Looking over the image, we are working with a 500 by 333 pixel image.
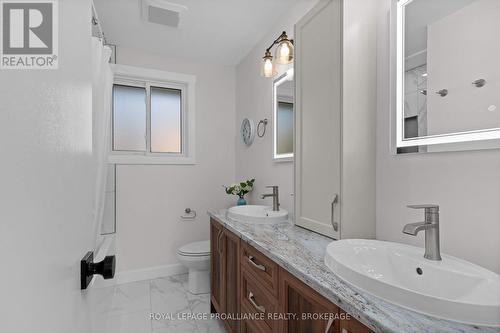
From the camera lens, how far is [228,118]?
3199 mm

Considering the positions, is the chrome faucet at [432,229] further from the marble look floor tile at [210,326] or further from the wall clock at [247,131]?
the wall clock at [247,131]

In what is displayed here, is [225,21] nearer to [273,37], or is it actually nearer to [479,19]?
[273,37]

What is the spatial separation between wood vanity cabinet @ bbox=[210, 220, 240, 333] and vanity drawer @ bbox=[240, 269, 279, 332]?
10 centimetres

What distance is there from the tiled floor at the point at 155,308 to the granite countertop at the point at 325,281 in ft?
3.40

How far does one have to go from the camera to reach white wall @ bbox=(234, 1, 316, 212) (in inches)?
80.4

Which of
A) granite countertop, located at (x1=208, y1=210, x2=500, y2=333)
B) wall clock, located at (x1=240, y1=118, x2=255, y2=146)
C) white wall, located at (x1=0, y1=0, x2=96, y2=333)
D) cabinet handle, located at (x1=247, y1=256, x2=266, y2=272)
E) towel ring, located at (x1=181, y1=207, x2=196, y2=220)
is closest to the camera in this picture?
white wall, located at (x1=0, y1=0, x2=96, y2=333)

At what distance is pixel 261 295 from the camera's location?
49.7 inches

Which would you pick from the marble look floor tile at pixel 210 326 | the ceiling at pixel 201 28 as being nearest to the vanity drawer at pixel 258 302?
the marble look floor tile at pixel 210 326

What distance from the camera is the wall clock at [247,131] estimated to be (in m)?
2.62

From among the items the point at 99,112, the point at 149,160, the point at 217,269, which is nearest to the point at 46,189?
the point at 99,112

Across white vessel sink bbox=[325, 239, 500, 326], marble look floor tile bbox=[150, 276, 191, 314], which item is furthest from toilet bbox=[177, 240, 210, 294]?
white vessel sink bbox=[325, 239, 500, 326]

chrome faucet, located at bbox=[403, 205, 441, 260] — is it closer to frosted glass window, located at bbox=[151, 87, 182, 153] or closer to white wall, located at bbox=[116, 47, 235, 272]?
white wall, located at bbox=[116, 47, 235, 272]

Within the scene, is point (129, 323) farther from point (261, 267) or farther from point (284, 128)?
point (284, 128)

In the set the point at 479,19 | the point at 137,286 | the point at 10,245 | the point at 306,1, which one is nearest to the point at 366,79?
the point at 479,19
